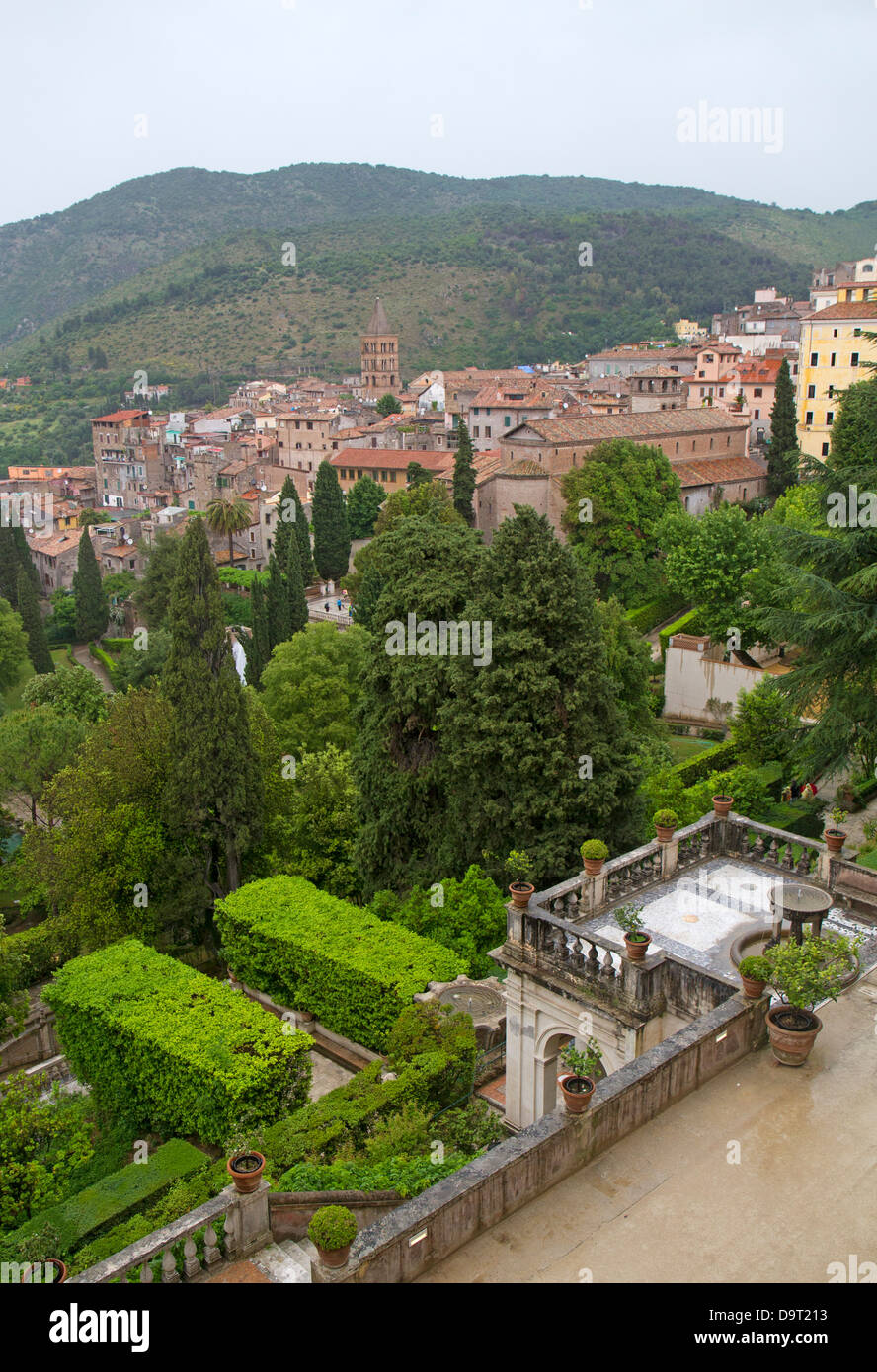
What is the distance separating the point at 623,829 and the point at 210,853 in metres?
12.1

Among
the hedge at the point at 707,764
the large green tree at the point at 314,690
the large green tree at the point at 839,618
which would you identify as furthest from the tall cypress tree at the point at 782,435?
the large green tree at the point at 839,618

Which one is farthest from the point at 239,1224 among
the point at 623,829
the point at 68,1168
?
the point at 623,829

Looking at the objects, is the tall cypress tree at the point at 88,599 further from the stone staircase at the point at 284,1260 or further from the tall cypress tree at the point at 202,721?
the stone staircase at the point at 284,1260

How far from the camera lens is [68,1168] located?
18250 mm

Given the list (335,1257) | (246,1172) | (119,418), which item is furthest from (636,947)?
(119,418)

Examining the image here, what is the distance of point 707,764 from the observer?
33.8 metres

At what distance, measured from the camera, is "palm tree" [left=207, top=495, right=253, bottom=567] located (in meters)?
79.1

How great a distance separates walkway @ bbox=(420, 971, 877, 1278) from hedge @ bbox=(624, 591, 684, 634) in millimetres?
41624

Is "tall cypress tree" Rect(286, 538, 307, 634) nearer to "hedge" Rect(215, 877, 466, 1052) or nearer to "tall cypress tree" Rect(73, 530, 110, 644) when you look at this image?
"tall cypress tree" Rect(73, 530, 110, 644)

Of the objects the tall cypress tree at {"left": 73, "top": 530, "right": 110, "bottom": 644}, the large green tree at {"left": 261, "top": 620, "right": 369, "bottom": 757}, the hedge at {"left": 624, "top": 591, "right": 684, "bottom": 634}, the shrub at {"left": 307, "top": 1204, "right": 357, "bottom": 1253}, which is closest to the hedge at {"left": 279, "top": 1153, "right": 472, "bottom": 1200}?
the shrub at {"left": 307, "top": 1204, "right": 357, "bottom": 1253}

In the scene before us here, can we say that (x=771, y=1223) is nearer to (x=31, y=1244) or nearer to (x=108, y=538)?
(x=31, y=1244)

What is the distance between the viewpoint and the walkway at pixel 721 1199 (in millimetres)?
8836

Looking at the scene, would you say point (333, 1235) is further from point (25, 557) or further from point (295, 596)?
point (25, 557)

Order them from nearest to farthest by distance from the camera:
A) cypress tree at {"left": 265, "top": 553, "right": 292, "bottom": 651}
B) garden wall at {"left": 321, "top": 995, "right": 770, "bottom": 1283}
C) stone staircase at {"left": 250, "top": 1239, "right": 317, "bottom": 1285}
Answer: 1. garden wall at {"left": 321, "top": 995, "right": 770, "bottom": 1283}
2. stone staircase at {"left": 250, "top": 1239, "right": 317, "bottom": 1285}
3. cypress tree at {"left": 265, "top": 553, "right": 292, "bottom": 651}
